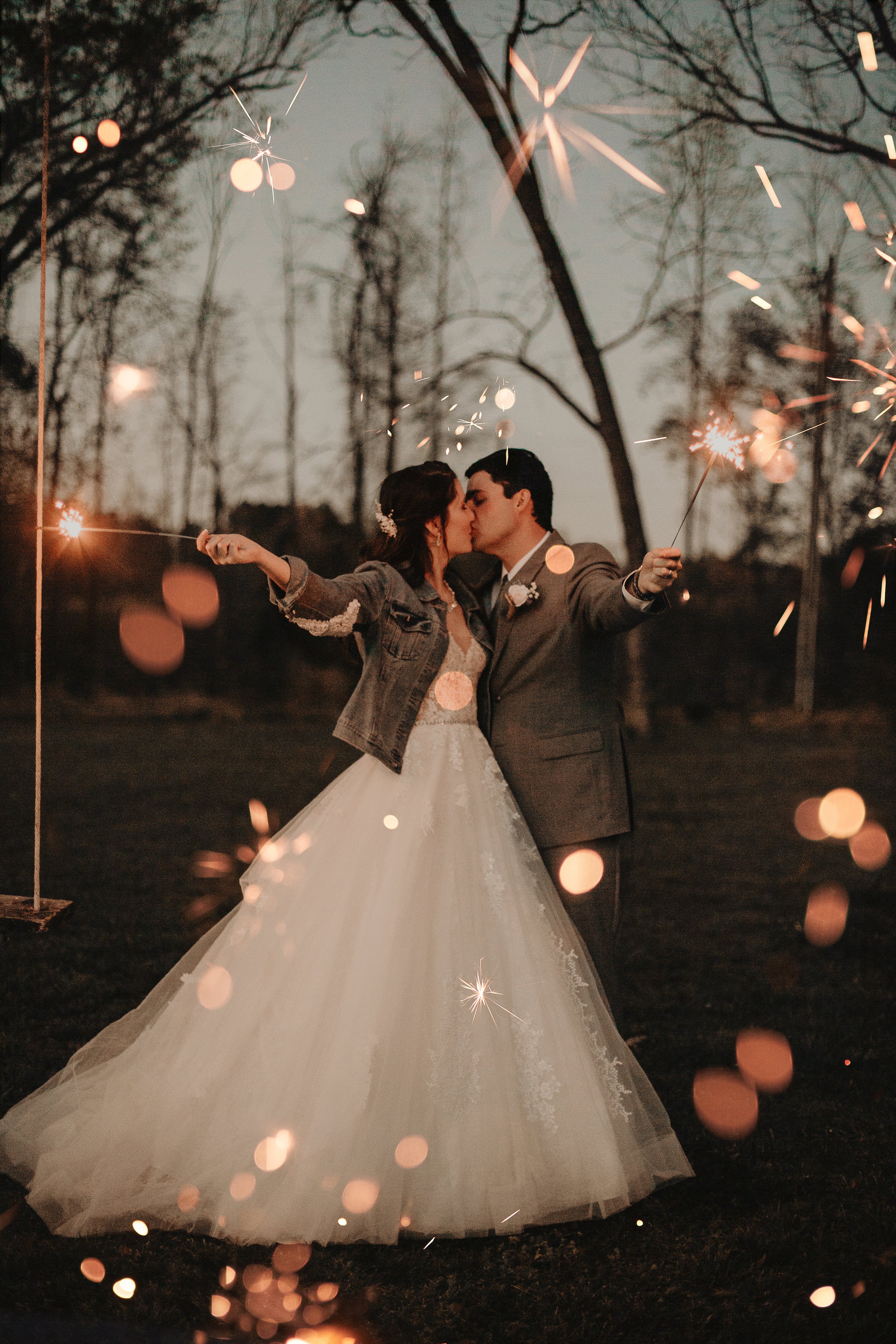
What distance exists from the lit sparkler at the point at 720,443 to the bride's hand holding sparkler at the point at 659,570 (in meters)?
0.04

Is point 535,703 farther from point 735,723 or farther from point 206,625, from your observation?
point 735,723

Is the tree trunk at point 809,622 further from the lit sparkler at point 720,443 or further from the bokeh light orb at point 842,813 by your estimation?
the lit sparkler at point 720,443

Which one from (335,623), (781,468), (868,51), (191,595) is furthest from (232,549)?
(191,595)

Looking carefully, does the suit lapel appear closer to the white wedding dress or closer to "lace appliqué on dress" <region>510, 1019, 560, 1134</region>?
the white wedding dress

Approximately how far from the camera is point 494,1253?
2729 mm

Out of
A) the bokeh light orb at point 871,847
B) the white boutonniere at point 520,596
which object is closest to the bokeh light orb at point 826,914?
the bokeh light orb at point 871,847

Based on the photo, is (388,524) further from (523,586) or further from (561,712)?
(561,712)

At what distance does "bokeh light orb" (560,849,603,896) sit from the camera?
3.30m

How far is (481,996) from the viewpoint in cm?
278

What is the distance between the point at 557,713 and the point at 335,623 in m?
0.87

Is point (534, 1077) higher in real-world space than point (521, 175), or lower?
lower

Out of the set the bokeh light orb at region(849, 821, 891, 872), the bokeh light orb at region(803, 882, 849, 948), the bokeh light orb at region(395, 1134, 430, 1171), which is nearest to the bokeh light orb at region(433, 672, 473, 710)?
the bokeh light orb at region(395, 1134, 430, 1171)

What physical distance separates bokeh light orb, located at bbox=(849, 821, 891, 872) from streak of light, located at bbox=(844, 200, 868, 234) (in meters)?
5.08

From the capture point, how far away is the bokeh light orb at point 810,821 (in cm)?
974
